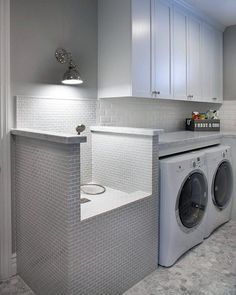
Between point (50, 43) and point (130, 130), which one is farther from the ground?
point (50, 43)

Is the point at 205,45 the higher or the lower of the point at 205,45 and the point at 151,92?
the higher

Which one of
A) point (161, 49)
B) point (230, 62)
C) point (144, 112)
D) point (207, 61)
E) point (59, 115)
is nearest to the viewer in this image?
point (59, 115)

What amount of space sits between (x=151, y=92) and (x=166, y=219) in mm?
1145

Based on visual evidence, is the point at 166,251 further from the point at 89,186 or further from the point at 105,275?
the point at 89,186

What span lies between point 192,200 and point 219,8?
7.32 ft

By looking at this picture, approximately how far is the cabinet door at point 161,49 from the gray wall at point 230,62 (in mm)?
1568

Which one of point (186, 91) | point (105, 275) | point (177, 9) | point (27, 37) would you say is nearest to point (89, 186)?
point (105, 275)

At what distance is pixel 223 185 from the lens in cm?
308

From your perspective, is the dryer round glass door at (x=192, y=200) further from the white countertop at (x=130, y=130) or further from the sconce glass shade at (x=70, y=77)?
the sconce glass shade at (x=70, y=77)

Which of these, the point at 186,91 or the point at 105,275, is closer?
the point at 105,275

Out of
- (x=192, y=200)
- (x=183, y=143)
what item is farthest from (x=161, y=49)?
(x=192, y=200)

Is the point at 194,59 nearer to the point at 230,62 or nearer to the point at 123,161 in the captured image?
the point at 230,62

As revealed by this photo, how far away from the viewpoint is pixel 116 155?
2336 mm

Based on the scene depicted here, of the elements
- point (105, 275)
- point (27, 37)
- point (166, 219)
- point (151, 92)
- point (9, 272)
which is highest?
point (27, 37)
